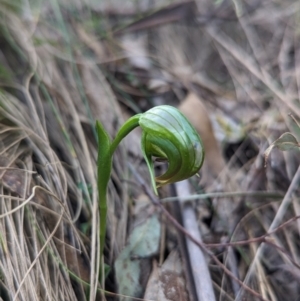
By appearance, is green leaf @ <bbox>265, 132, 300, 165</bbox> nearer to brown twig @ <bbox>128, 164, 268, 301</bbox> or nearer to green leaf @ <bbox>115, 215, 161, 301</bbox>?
brown twig @ <bbox>128, 164, 268, 301</bbox>

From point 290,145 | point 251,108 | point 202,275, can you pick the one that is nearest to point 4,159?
point 202,275

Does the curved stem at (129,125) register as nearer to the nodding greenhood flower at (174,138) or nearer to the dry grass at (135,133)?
the nodding greenhood flower at (174,138)

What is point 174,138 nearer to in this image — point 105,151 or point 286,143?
point 105,151

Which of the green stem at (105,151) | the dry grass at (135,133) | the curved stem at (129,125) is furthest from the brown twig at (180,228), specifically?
the curved stem at (129,125)

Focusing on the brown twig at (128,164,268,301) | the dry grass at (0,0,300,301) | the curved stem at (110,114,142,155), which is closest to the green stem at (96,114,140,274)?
the curved stem at (110,114,142,155)

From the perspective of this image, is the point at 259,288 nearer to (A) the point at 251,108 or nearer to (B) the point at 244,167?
(B) the point at 244,167

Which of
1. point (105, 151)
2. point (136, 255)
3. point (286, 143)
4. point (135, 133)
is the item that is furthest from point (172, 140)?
point (135, 133)
